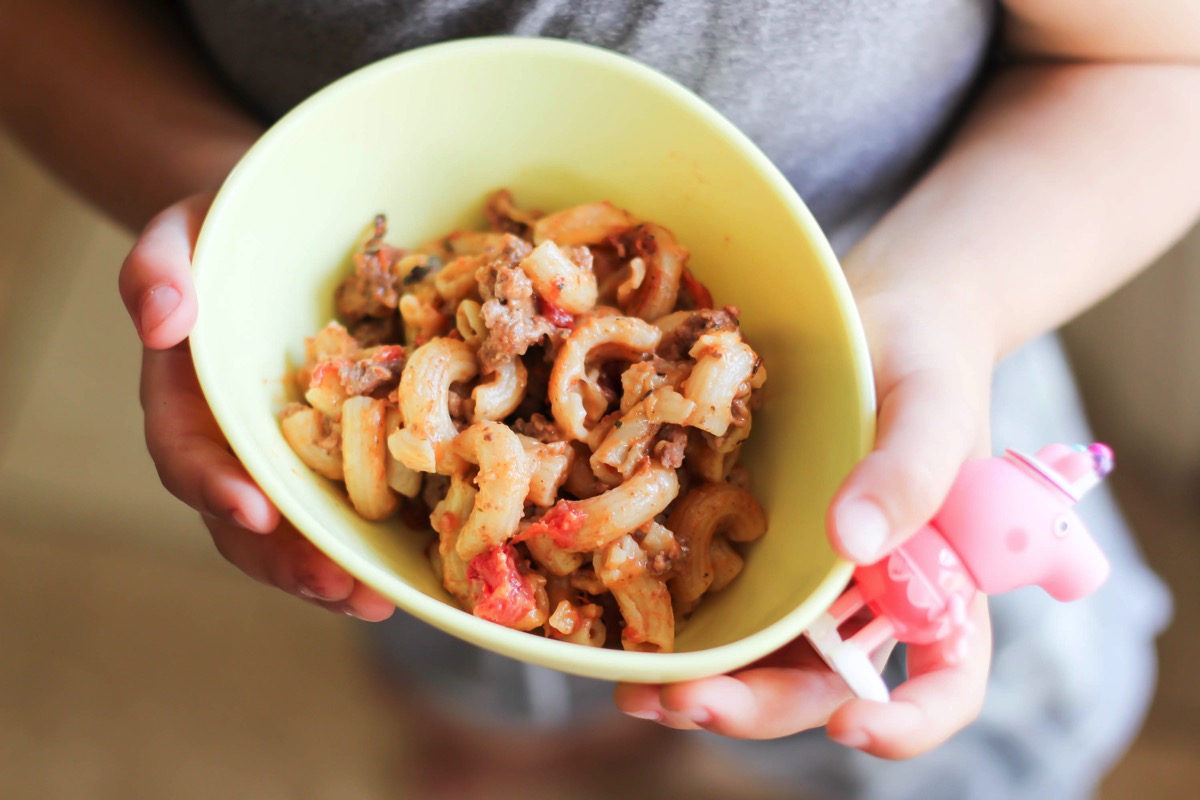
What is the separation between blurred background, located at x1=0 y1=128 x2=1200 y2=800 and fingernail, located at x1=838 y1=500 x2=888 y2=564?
1.30 m

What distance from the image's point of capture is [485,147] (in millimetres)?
780

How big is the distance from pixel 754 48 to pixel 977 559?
0.48m

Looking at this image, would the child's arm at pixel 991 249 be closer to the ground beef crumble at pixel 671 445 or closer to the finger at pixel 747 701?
the finger at pixel 747 701

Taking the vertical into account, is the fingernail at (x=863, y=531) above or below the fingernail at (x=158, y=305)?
below

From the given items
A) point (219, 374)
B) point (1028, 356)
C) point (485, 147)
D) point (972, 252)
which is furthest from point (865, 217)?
point (219, 374)

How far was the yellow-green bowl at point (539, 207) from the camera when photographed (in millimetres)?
606

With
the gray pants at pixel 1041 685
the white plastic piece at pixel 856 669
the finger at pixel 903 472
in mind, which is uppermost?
the finger at pixel 903 472

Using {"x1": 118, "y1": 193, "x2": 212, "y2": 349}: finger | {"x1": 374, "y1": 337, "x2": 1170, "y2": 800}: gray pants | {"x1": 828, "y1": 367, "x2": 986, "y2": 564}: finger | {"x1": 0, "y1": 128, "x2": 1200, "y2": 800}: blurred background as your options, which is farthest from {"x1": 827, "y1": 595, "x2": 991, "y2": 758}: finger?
→ {"x1": 0, "y1": 128, "x2": 1200, "y2": 800}: blurred background

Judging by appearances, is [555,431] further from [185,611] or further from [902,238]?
[185,611]

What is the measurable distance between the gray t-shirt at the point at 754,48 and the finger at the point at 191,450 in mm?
323

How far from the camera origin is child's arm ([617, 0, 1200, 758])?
622mm

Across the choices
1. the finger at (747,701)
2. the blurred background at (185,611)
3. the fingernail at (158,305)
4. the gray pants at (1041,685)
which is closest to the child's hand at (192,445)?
the fingernail at (158,305)

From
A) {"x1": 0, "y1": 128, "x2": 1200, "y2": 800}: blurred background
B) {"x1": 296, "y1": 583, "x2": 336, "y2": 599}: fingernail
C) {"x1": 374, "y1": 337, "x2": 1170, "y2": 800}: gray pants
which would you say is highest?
{"x1": 296, "y1": 583, "x2": 336, "y2": 599}: fingernail

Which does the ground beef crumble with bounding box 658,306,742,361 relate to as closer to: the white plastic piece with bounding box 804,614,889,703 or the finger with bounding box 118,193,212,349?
the white plastic piece with bounding box 804,614,889,703
